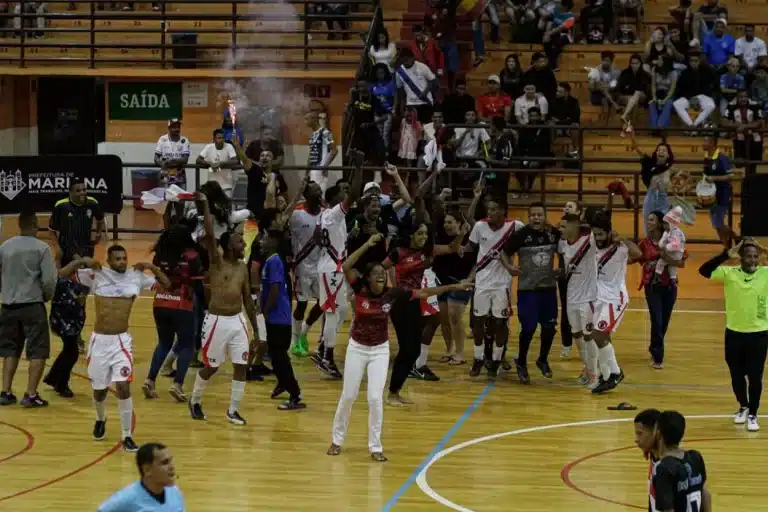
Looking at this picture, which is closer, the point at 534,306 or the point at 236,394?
the point at 236,394

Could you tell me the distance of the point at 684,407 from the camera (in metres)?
15.1

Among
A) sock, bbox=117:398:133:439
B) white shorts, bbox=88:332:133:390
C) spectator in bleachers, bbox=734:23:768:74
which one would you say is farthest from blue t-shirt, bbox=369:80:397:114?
sock, bbox=117:398:133:439

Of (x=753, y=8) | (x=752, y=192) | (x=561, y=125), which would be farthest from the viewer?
(x=753, y=8)

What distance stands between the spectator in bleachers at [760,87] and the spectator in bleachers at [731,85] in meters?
0.18

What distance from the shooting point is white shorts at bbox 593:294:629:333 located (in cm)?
1520

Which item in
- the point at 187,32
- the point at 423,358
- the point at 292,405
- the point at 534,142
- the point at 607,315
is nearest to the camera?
the point at 292,405

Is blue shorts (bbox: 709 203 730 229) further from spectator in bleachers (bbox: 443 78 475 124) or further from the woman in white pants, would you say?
the woman in white pants

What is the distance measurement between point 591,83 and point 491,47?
8.13 feet

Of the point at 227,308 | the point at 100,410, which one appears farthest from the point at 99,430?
the point at 227,308

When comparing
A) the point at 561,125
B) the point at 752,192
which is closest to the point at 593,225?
the point at 752,192

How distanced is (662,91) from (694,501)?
17913mm

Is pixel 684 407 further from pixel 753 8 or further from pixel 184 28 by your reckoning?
pixel 184 28

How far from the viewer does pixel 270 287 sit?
14273mm

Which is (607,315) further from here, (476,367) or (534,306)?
(476,367)
